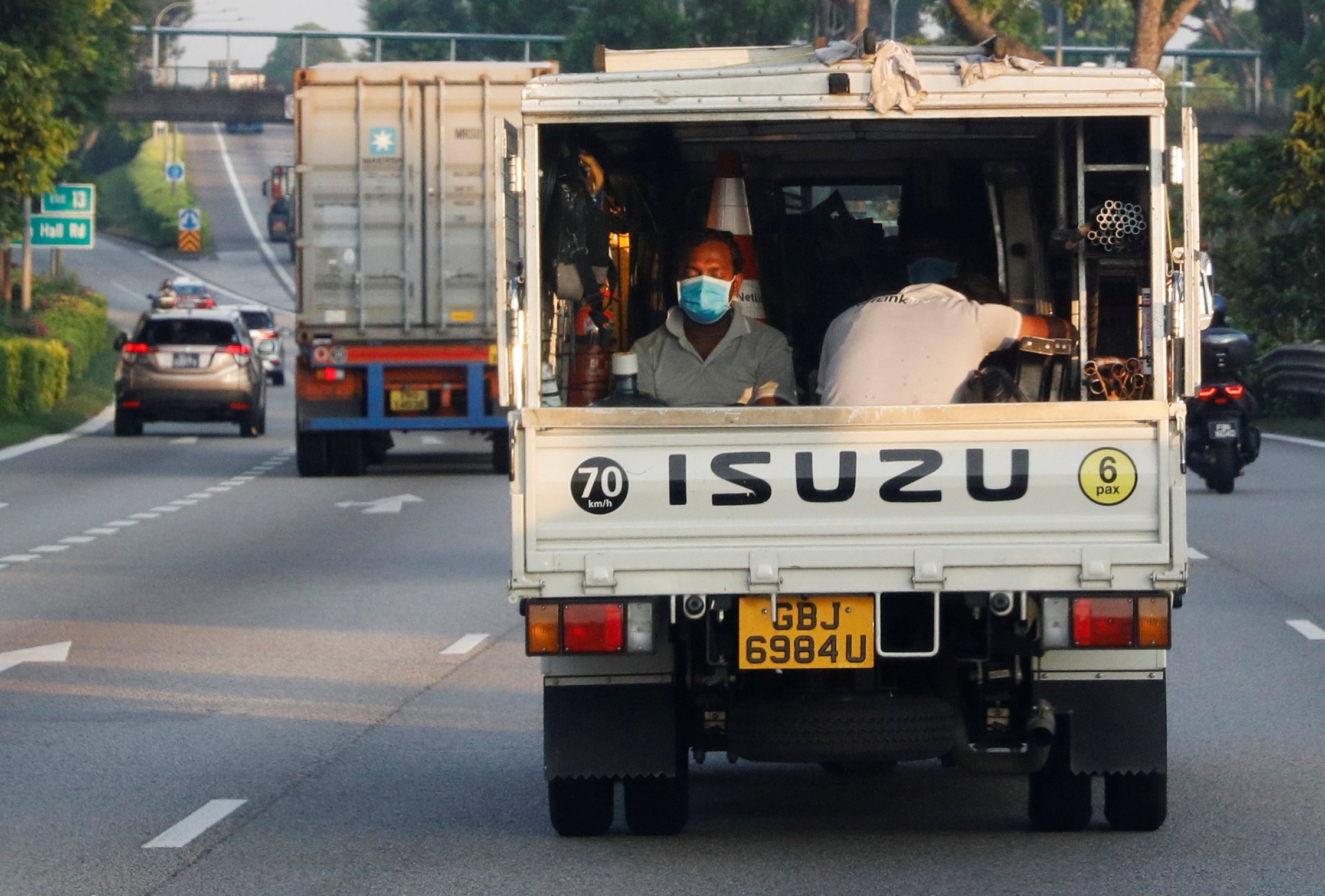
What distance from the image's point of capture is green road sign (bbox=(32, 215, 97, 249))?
4484 centimetres

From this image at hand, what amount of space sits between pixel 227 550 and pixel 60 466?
34.1ft

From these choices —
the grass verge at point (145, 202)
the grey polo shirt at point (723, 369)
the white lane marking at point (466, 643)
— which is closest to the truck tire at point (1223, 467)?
the white lane marking at point (466, 643)

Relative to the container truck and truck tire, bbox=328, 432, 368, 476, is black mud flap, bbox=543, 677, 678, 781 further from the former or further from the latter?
truck tire, bbox=328, 432, 368, 476

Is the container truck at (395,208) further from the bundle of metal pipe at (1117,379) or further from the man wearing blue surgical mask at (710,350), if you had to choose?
the bundle of metal pipe at (1117,379)

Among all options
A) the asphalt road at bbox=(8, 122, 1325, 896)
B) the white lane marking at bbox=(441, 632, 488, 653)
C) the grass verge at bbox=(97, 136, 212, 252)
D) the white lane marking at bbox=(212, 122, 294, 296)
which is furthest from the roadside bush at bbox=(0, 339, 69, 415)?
the grass verge at bbox=(97, 136, 212, 252)

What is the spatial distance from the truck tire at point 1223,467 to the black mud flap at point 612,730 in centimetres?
1477

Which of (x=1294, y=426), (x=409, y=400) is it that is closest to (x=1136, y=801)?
(x=409, y=400)

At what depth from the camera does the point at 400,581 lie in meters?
16.5

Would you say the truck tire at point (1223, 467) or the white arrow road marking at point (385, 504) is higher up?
the truck tire at point (1223, 467)

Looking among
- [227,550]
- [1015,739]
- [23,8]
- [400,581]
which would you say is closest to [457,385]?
[227,550]

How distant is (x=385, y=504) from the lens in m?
23.4

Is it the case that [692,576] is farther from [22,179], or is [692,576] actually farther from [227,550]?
[22,179]

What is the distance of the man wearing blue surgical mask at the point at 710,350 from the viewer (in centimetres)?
845

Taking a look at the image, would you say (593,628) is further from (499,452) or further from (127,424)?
(127,424)
